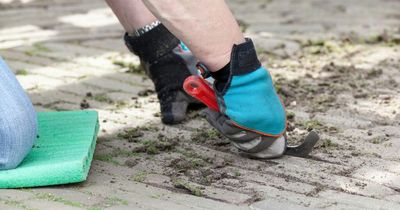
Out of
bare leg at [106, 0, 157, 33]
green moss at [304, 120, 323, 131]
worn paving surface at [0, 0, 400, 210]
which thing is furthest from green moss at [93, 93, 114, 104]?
green moss at [304, 120, 323, 131]

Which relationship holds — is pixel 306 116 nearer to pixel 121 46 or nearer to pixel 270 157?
pixel 270 157

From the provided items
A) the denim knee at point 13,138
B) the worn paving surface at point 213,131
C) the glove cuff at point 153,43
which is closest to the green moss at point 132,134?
the worn paving surface at point 213,131

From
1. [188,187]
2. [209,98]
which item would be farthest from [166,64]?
[188,187]

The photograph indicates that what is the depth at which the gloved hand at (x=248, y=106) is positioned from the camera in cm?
266

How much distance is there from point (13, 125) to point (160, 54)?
A: 918 millimetres

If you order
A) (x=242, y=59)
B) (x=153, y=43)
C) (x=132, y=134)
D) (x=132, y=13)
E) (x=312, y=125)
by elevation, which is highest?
(x=242, y=59)

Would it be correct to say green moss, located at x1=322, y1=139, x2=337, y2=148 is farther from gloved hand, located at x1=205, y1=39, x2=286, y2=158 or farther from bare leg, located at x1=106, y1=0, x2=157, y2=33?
bare leg, located at x1=106, y1=0, x2=157, y2=33

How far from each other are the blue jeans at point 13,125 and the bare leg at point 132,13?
73cm

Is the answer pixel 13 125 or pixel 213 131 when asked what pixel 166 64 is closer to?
pixel 213 131

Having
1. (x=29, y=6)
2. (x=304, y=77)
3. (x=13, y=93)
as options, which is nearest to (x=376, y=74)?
(x=304, y=77)

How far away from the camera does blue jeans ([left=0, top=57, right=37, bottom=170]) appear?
8.52ft

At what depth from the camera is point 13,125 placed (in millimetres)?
2596

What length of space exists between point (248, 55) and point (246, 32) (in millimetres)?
2103

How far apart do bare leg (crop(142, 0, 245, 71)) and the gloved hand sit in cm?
4
